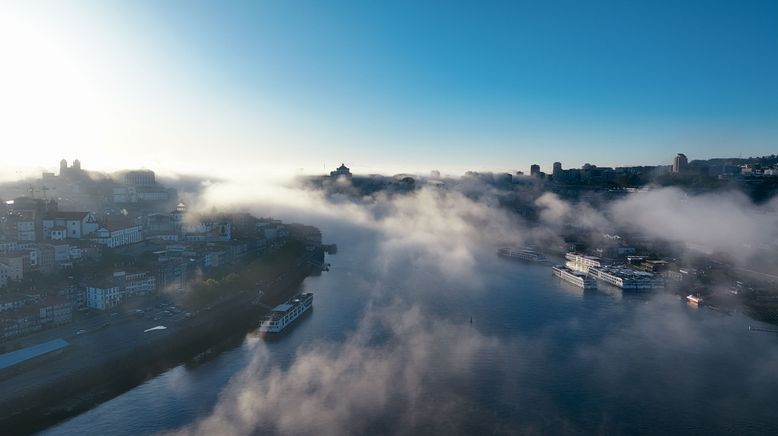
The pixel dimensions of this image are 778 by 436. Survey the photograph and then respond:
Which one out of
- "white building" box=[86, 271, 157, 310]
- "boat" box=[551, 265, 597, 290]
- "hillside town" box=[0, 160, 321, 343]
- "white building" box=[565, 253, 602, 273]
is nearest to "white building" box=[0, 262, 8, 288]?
"hillside town" box=[0, 160, 321, 343]

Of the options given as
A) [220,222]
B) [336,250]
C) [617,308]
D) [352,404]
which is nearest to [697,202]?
[617,308]

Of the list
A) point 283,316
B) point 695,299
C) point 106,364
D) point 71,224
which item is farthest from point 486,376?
point 71,224

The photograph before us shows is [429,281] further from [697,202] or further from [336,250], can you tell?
[697,202]

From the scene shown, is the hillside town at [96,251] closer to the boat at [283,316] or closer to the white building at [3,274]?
the white building at [3,274]

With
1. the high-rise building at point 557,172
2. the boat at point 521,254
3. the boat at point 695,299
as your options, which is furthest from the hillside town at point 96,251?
the high-rise building at point 557,172

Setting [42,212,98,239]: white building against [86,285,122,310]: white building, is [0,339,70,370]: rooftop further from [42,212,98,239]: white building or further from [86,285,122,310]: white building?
[42,212,98,239]: white building

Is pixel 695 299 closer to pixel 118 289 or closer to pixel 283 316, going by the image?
pixel 283 316
